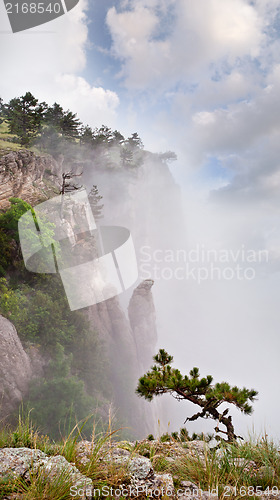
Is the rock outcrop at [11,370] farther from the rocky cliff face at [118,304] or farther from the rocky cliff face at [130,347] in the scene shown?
the rocky cliff face at [130,347]

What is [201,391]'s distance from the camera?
5.51 meters

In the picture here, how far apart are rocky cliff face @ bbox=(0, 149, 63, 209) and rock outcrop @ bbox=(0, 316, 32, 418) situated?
11133 mm

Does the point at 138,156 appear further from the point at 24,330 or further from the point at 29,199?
the point at 24,330

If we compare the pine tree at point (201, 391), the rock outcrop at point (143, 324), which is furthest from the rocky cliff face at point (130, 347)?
the pine tree at point (201, 391)

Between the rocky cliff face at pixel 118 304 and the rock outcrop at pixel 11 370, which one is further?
the rocky cliff face at pixel 118 304

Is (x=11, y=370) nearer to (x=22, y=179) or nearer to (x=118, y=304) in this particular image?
(x=22, y=179)

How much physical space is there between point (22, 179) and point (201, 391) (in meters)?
23.5

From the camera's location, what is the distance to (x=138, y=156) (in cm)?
7212

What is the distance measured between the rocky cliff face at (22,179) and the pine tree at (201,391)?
20131 millimetres

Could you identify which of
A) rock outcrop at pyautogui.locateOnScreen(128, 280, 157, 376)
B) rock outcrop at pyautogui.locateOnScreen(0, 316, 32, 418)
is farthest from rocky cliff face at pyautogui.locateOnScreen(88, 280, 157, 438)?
rock outcrop at pyautogui.locateOnScreen(0, 316, 32, 418)

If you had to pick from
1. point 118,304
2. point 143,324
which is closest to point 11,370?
point 118,304

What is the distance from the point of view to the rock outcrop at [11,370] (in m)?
13.5

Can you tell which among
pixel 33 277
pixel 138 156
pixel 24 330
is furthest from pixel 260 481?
pixel 138 156

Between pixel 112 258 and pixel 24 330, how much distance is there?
19814mm
